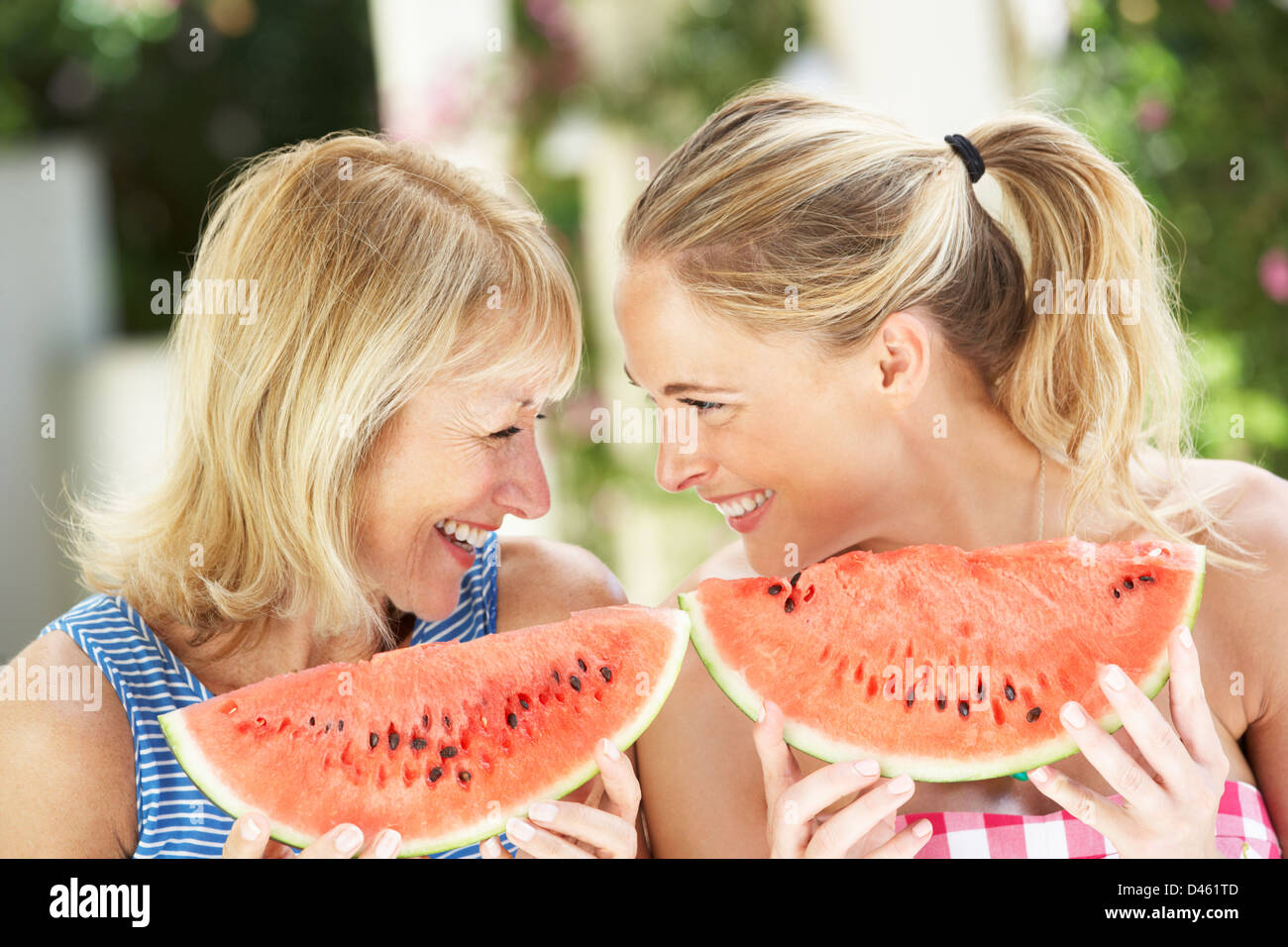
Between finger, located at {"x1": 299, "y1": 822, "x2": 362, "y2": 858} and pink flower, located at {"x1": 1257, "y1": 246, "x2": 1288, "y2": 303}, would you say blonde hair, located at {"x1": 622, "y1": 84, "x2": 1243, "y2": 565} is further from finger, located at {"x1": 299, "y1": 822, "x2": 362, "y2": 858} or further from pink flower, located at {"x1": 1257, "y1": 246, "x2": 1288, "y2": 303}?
pink flower, located at {"x1": 1257, "y1": 246, "x2": 1288, "y2": 303}

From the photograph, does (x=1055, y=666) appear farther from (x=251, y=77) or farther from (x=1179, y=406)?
(x=251, y=77)

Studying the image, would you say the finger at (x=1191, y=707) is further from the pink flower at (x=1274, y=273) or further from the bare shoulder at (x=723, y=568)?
the pink flower at (x=1274, y=273)

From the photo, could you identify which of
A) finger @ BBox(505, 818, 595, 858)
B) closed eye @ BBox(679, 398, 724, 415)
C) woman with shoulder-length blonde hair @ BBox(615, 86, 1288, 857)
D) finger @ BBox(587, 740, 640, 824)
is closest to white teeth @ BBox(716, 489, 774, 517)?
woman with shoulder-length blonde hair @ BBox(615, 86, 1288, 857)

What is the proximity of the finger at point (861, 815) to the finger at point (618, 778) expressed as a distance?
211 mm

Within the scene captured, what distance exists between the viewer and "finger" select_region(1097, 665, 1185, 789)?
120 cm

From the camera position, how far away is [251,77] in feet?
18.8

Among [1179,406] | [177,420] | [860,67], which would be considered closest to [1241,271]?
[860,67]

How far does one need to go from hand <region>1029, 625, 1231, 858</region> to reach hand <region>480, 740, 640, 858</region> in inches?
17.3

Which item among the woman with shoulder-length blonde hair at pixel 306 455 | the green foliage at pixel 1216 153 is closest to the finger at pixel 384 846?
the woman with shoulder-length blonde hair at pixel 306 455

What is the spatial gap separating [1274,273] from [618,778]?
2288 millimetres

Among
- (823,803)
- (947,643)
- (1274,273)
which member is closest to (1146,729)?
(947,643)

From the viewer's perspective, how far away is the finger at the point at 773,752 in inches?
50.7

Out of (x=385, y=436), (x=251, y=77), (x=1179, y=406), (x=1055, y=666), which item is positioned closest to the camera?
(x=1055, y=666)
